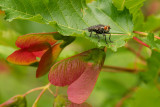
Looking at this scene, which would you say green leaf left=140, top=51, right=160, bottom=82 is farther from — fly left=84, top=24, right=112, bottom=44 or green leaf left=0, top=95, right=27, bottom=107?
green leaf left=0, top=95, right=27, bottom=107

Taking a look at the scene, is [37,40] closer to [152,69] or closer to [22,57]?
[22,57]

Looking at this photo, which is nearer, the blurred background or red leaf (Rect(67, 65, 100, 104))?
red leaf (Rect(67, 65, 100, 104))

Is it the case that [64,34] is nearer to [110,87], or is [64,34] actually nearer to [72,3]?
[72,3]

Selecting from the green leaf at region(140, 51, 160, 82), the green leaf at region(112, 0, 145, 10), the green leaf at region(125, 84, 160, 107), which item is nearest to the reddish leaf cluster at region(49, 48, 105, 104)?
the green leaf at region(112, 0, 145, 10)

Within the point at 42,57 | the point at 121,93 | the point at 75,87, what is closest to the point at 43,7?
the point at 42,57

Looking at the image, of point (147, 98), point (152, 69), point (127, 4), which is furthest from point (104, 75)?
point (127, 4)

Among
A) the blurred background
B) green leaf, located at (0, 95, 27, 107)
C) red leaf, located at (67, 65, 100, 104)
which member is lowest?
the blurred background
